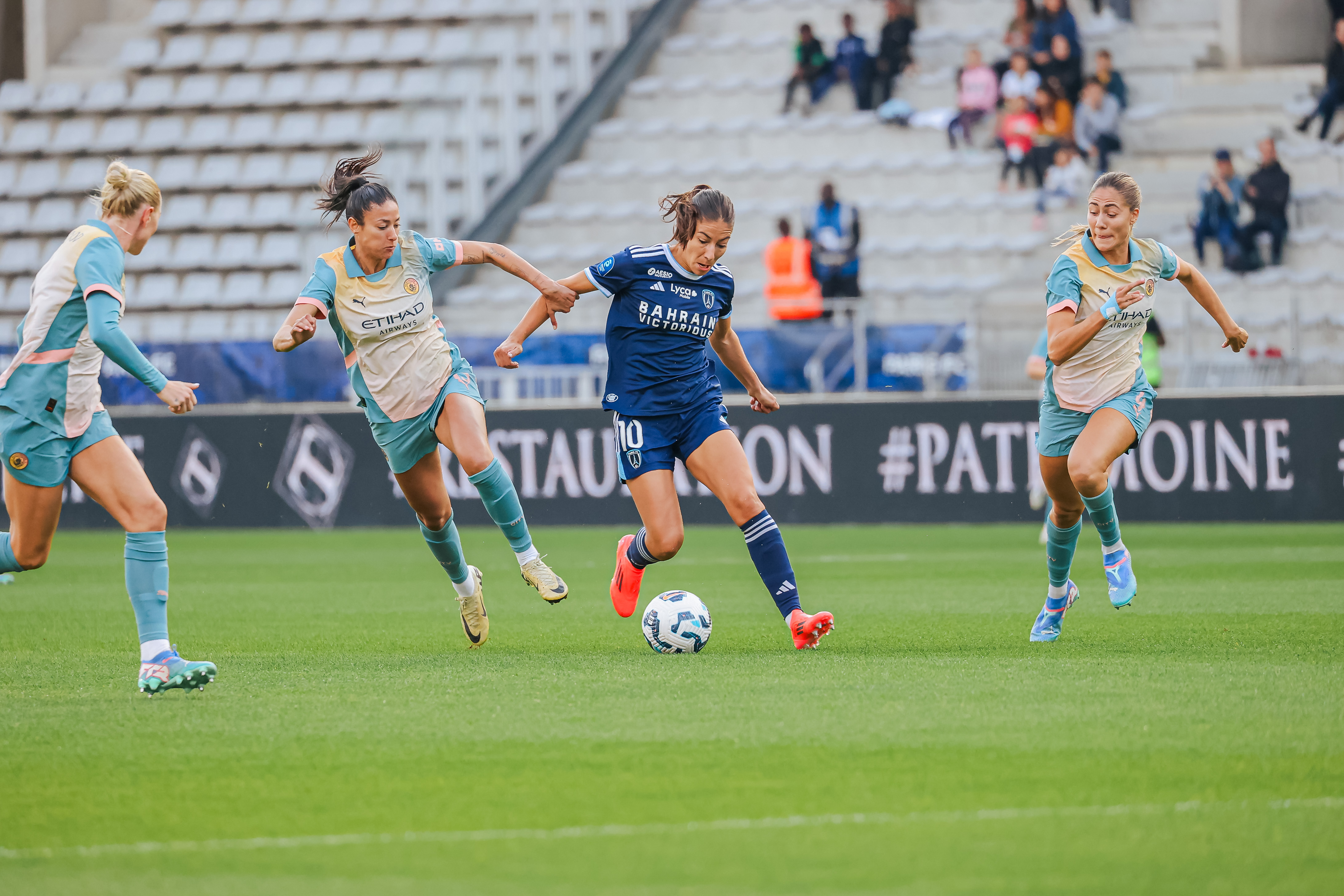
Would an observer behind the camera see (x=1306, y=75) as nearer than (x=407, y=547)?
No

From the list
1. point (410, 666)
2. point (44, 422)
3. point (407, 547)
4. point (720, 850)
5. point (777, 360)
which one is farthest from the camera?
point (777, 360)

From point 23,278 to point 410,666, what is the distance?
68.3 ft

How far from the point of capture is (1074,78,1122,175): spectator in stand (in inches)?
876

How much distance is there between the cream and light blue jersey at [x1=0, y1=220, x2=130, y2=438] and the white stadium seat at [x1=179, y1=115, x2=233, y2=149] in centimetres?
2026

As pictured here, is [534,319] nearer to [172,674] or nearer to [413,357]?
[413,357]

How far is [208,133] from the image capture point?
2667 cm

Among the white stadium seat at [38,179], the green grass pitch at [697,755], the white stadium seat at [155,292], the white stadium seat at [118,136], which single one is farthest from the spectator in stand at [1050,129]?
the white stadium seat at [38,179]

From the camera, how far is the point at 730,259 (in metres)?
23.4

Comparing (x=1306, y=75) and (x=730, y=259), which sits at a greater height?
(x=1306, y=75)

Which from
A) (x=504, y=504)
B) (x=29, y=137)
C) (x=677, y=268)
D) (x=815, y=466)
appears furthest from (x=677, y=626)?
(x=29, y=137)

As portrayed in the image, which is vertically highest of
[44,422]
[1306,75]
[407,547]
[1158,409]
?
[1306,75]

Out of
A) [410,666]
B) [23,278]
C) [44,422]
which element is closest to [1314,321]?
[410,666]

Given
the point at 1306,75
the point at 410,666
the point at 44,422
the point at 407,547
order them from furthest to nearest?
the point at 1306,75
the point at 407,547
the point at 410,666
the point at 44,422

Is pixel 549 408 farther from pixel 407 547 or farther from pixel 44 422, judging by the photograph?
pixel 44 422
